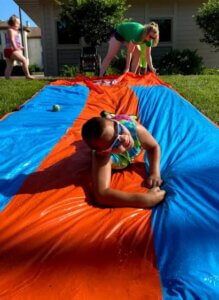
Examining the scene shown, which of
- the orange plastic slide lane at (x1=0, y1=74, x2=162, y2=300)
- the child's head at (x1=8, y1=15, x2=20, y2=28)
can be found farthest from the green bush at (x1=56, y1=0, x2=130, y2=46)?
the orange plastic slide lane at (x1=0, y1=74, x2=162, y2=300)

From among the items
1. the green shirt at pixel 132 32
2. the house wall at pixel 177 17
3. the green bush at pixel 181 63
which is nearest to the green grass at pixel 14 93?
the green shirt at pixel 132 32

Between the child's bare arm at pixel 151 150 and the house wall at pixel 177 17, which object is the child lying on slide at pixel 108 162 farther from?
the house wall at pixel 177 17

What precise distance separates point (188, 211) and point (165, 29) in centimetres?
1353

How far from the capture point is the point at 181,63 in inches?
508

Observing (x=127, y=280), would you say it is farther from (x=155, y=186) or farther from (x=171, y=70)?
(x=171, y=70)

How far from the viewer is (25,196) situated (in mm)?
2344

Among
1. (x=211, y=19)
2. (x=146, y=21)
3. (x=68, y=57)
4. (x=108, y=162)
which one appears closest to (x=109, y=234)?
(x=108, y=162)

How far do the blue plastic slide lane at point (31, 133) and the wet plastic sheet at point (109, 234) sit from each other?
0.04 m

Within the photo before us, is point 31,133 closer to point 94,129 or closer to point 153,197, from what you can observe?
point 94,129

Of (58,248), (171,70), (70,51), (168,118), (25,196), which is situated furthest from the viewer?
(70,51)

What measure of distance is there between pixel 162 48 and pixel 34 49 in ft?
125

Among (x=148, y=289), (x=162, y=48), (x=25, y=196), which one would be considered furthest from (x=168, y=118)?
(x=162, y=48)

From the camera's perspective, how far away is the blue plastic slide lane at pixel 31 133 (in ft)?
8.82

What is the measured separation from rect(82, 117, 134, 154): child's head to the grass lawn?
7.70 feet
